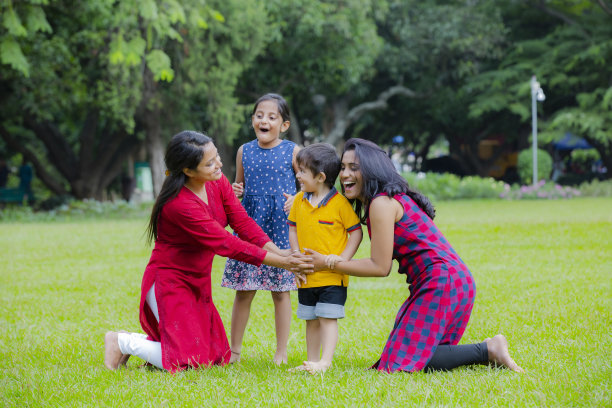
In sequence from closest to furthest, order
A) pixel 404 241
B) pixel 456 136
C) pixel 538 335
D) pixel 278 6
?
pixel 404 241, pixel 538 335, pixel 278 6, pixel 456 136

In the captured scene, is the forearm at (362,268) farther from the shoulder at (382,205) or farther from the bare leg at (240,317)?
the bare leg at (240,317)

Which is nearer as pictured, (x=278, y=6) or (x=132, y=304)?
(x=132, y=304)

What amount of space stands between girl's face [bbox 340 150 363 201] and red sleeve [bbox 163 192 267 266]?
21.5 inches

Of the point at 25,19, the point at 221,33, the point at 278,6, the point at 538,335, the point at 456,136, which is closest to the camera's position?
the point at 538,335

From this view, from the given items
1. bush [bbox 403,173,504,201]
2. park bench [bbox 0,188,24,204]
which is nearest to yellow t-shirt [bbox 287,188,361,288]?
bush [bbox 403,173,504,201]

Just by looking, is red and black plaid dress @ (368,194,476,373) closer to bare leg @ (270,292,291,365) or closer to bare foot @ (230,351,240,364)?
bare leg @ (270,292,291,365)

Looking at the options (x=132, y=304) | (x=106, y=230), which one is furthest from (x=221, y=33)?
(x=132, y=304)

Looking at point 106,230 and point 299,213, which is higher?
point 299,213

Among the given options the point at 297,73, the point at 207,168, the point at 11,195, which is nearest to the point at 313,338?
the point at 207,168

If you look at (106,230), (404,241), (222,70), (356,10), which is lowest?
(106,230)

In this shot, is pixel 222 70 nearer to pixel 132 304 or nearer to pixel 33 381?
pixel 132 304

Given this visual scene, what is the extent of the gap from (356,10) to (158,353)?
2015cm

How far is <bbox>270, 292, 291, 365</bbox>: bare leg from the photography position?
4246 mm

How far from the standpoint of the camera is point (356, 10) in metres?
22.8
